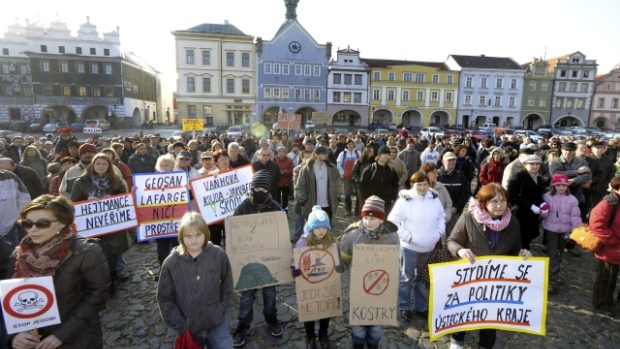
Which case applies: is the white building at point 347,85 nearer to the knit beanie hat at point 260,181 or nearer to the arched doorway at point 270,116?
the arched doorway at point 270,116

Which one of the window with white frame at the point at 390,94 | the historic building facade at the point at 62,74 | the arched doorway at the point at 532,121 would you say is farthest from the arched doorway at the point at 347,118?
the historic building facade at the point at 62,74

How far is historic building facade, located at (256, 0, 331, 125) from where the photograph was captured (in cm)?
4547

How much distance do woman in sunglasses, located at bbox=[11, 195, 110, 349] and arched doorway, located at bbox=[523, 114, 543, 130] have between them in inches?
2527

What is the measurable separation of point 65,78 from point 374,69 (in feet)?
139

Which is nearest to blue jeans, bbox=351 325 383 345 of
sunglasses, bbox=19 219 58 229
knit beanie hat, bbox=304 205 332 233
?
knit beanie hat, bbox=304 205 332 233

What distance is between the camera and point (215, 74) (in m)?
45.5

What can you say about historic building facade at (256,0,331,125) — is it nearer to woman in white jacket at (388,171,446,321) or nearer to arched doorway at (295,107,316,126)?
arched doorway at (295,107,316,126)

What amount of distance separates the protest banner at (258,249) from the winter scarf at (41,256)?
1478 millimetres

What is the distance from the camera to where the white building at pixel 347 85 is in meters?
48.0

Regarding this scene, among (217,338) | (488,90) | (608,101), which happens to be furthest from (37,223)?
(608,101)

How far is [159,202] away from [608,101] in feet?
235

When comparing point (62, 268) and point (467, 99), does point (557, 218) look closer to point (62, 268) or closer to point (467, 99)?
point (62, 268)

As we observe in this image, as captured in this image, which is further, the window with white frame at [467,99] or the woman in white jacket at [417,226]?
the window with white frame at [467,99]

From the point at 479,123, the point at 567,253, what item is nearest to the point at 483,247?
the point at 567,253
